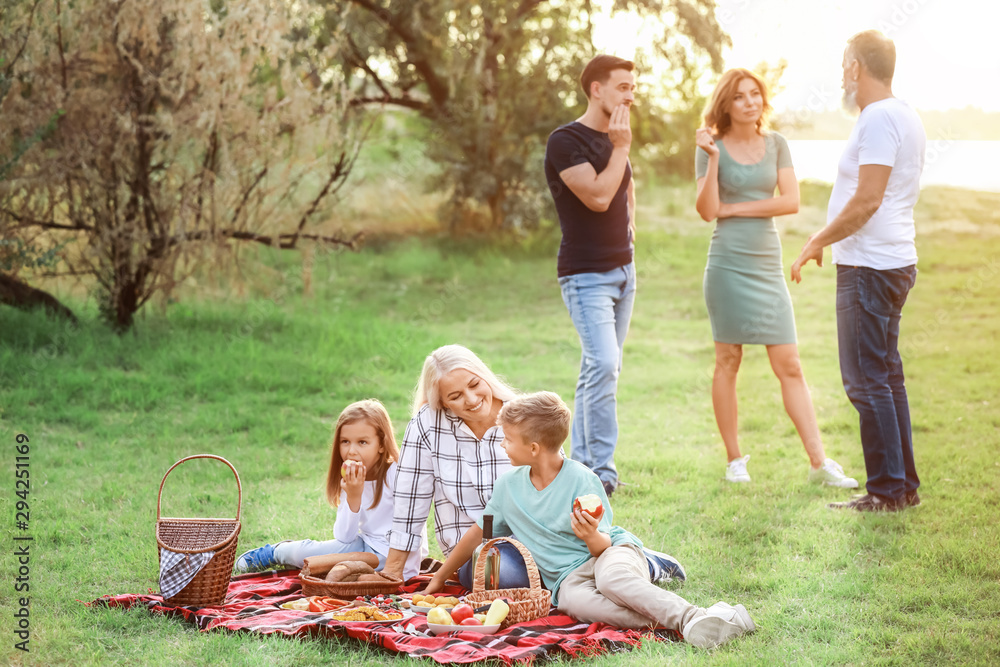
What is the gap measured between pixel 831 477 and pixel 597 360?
148cm

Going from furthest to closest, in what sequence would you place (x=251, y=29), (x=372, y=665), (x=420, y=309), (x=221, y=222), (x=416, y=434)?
(x=420, y=309), (x=221, y=222), (x=251, y=29), (x=416, y=434), (x=372, y=665)

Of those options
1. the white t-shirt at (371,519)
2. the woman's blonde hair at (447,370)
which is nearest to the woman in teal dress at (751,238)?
the woman's blonde hair at (447,370)

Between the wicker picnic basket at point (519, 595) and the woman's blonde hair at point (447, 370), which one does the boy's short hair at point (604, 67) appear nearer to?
the woman's blonde hair at point (447, 370)

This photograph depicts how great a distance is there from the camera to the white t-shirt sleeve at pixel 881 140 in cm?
444

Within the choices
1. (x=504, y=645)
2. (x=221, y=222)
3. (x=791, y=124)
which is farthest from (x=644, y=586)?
(x=791, y=124)

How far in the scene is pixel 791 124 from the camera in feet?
46.6

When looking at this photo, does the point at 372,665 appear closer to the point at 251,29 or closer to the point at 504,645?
the point at 504,645

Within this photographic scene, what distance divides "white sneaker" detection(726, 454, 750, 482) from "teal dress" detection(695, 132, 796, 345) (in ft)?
2.32

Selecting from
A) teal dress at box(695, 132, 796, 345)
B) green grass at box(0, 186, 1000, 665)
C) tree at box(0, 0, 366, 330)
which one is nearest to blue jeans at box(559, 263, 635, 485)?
green grass at box(0, 186, 1000, 665)

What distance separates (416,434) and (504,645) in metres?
1.06

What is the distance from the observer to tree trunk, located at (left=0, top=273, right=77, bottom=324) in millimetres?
8516

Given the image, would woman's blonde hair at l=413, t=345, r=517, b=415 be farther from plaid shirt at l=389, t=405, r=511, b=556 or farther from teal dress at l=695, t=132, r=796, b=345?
teal dress at l=695, t=132, r=796, b=345

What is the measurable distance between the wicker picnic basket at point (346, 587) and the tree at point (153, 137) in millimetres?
5426

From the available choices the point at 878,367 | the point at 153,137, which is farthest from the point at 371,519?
Result: the point at 153,137
